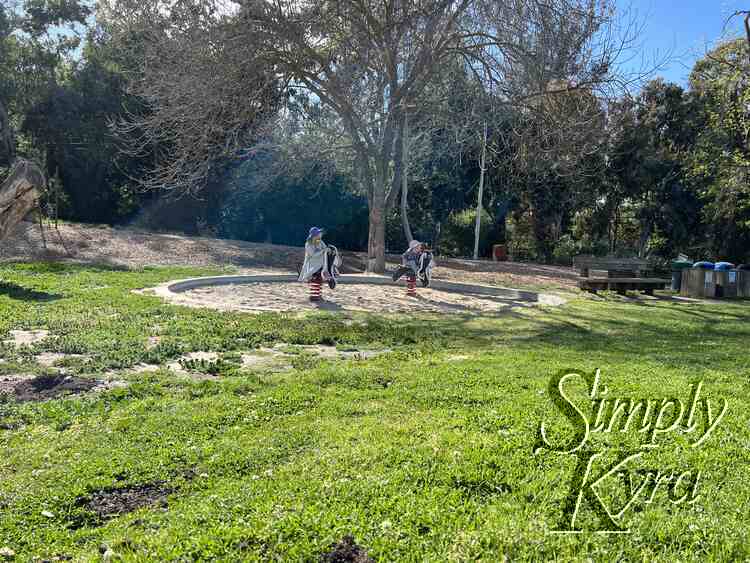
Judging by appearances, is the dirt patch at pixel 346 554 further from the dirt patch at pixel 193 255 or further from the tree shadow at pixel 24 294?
the dirt patch at pixel 193 255

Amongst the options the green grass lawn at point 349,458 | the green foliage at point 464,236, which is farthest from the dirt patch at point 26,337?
the green foliage at point 464,236

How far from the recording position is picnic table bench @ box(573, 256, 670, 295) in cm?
1544

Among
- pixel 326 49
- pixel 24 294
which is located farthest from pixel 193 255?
pixel 24 294

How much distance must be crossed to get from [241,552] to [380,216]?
598 inches

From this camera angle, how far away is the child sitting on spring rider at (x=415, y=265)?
13.4 m

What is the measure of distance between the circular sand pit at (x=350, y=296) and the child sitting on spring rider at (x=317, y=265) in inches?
12.1

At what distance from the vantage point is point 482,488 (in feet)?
10.7

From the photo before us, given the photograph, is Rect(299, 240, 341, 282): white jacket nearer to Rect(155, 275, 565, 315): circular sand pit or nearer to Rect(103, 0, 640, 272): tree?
Rect(155, 275, 565, 315): circular sand pit

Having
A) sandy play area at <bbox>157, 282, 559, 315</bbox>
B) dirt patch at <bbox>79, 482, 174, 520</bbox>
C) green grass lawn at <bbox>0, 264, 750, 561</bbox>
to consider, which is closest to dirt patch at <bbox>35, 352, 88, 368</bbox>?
green grass lawn at <bbox>0, 264, 750, 561</bbox>

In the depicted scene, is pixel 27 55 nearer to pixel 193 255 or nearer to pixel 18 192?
pixel 193 255

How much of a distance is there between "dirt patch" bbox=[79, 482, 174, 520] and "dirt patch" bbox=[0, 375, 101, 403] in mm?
1881

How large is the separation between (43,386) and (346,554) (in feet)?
11.7

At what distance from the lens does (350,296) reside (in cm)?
1258

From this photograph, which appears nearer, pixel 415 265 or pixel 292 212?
pixel 415 265
